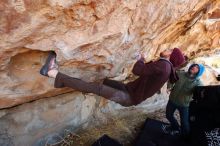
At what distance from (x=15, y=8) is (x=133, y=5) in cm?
127

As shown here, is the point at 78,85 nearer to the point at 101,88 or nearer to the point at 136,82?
the point at 101,88

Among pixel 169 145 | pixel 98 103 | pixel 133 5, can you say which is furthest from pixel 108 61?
pixel 169 145

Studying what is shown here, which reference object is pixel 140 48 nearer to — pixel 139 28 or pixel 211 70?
pixel 139 28

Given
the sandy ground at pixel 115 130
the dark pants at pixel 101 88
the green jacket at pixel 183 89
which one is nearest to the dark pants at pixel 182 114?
the green jacket at pixel 183 89

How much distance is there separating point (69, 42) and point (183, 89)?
1778 millimetres

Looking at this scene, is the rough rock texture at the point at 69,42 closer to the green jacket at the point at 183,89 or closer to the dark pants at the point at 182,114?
the green jacket at the point at 183,89

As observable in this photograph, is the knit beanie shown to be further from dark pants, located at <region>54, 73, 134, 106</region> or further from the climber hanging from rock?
dark pants, located at <region>54, 73, 134, 106</region>

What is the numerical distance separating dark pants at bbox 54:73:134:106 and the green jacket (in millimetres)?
842

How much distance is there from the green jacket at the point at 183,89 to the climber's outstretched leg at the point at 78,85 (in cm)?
90

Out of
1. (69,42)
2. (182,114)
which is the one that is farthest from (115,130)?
(69,42)

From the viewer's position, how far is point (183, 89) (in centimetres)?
432

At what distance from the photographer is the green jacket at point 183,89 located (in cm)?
427

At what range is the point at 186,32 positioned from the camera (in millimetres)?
5430

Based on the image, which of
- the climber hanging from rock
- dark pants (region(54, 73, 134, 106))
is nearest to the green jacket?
the climber hanging from rock
